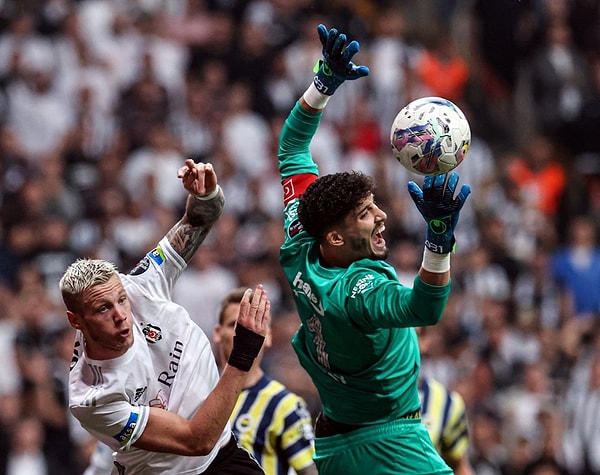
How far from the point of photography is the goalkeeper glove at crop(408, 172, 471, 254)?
18.9 ft

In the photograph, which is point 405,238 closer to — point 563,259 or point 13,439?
point 563,259

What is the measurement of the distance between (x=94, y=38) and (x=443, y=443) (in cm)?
953

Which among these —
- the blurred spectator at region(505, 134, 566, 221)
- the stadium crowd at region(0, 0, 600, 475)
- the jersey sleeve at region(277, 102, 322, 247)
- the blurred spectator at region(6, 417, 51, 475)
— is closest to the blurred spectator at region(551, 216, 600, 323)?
the stadium crowd at region(0, 0, 600, 475)

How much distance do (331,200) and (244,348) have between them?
90 cm

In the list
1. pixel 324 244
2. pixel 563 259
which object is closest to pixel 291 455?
pixel 324 244

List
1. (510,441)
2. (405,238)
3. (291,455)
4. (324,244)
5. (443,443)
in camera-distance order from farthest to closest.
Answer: (405,238) → (510,441) → (443,443) → (291,455) → (324,244)

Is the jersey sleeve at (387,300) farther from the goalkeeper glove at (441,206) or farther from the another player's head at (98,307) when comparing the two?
the another player's head at (98,307)

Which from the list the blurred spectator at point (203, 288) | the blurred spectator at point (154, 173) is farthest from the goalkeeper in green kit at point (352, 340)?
the blurred spectator at point (154, 173)

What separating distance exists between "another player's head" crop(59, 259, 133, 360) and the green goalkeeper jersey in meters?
0.93

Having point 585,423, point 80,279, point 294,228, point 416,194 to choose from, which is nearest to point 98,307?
point 80,279

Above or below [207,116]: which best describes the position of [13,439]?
below

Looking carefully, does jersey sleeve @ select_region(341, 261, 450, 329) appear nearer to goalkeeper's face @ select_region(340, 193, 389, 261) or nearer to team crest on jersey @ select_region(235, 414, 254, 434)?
goalkeeper's face @ select_region(340, 193, 389, 261)

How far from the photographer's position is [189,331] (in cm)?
702

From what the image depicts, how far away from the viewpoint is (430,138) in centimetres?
619
